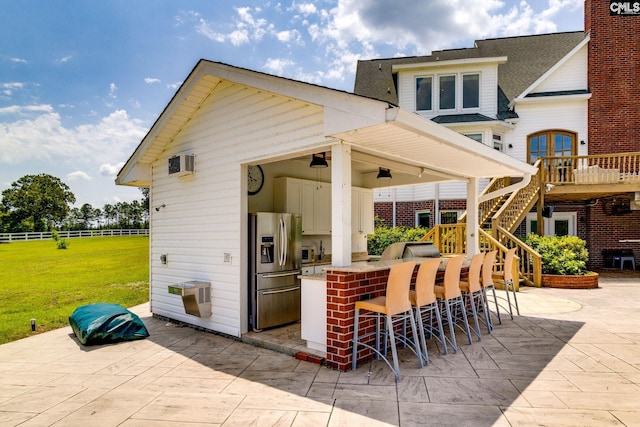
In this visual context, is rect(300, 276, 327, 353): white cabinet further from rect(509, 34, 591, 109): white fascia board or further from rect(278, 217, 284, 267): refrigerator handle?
rect(509, 34, 591, 109): white fascia board

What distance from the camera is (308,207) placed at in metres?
6.77

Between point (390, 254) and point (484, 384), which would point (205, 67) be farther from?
point (484, 384)

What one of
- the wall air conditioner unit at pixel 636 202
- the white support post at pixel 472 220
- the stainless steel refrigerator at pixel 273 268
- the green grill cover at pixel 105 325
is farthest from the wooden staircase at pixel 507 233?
the green grill cover at pixel 105 325

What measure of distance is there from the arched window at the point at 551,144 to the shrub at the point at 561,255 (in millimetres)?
4643

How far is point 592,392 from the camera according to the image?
3352 millimetres

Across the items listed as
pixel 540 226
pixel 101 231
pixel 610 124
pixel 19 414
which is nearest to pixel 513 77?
pixel 610 124

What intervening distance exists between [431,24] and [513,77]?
6809 mm

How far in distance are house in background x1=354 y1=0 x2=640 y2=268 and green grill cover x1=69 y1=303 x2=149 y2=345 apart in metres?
9.67

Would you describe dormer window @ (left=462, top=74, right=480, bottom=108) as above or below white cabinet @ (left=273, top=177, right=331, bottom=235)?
above

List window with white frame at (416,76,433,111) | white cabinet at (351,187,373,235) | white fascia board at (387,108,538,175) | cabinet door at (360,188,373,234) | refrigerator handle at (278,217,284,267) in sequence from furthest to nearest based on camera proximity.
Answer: window with white frame at (416,76,433,111) < cabinet door at (360,188,373,234) < white cabinet at (351,187,373,235) < refrigerator handle at (278,217,284,267) < white fascia board at (387,108,538,175)

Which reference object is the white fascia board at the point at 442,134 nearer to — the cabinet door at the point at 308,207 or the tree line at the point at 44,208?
the cabinet door at the point at 308,207

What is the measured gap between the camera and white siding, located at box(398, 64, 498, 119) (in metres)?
13.0

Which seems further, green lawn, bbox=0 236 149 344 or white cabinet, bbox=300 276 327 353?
green lawn, bbox=0 236 149 344

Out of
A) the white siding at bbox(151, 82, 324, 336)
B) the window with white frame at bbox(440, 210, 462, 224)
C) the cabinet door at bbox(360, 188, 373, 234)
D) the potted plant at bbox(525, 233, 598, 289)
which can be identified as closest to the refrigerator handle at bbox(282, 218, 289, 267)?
the white siding at bbox(151, 82, 324, 336)
